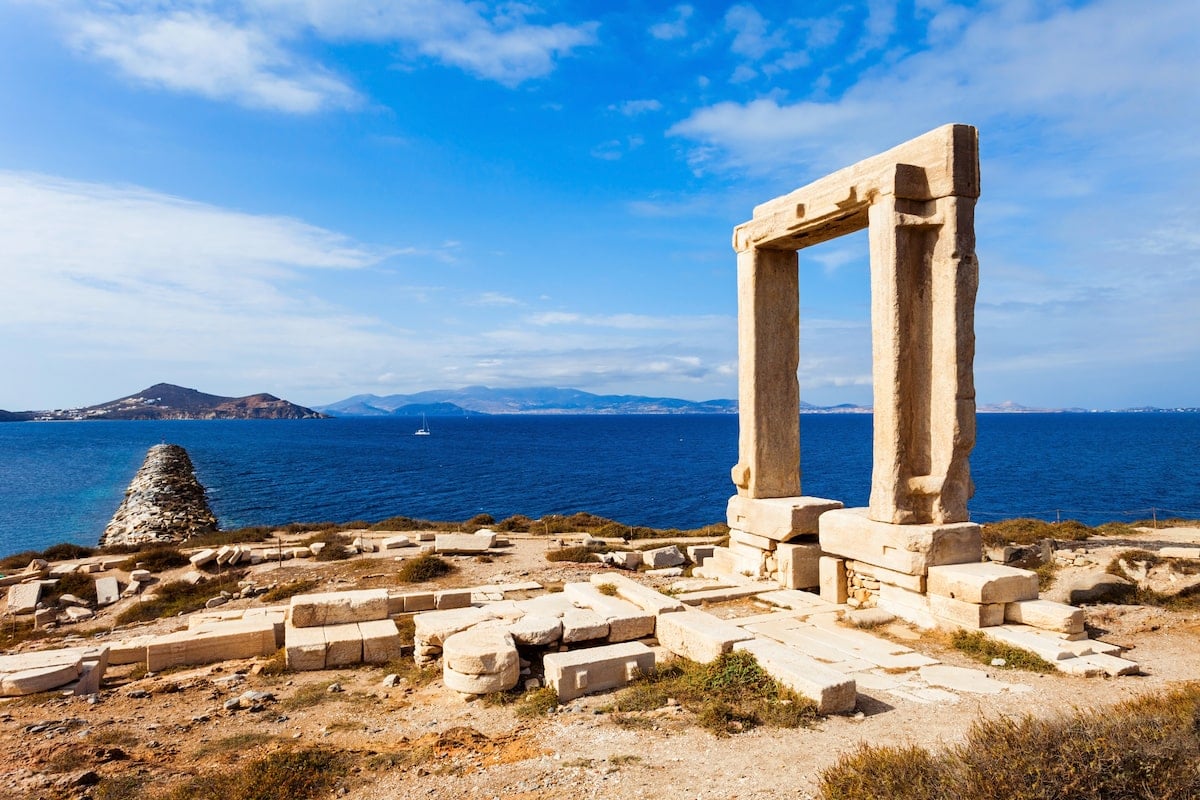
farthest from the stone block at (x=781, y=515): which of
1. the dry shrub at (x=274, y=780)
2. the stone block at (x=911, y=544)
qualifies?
the dry shrub at (x=274, y=780)

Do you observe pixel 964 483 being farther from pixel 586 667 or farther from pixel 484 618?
pixel 484 618

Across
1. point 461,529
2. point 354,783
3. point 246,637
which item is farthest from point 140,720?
point 461,529

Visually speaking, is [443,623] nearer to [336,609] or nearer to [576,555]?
[336,609]

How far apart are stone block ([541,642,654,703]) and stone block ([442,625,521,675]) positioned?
0.41 metres

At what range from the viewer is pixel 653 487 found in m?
51.6

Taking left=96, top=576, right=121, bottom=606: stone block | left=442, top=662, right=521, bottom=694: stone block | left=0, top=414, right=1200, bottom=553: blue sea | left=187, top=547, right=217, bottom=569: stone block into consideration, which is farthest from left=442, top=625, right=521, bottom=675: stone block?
left=0, top=414, right=1200, bottom=553: blue sea

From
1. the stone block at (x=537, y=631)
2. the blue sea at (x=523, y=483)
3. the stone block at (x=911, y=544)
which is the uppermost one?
the stone block at (x=911, y=544)

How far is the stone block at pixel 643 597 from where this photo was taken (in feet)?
29.9

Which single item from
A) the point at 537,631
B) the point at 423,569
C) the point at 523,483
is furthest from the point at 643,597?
the point at 523,483

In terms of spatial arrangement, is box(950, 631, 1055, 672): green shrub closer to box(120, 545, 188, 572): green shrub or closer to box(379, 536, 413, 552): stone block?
box(379, 536, 413, 552): stone block

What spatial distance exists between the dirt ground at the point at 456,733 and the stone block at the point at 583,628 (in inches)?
50.7

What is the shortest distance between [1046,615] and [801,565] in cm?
336

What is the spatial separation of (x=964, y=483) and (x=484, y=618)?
6501mm

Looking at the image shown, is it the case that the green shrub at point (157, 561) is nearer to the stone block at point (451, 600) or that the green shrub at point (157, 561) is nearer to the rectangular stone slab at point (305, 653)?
the stone block at point (451, 600)
